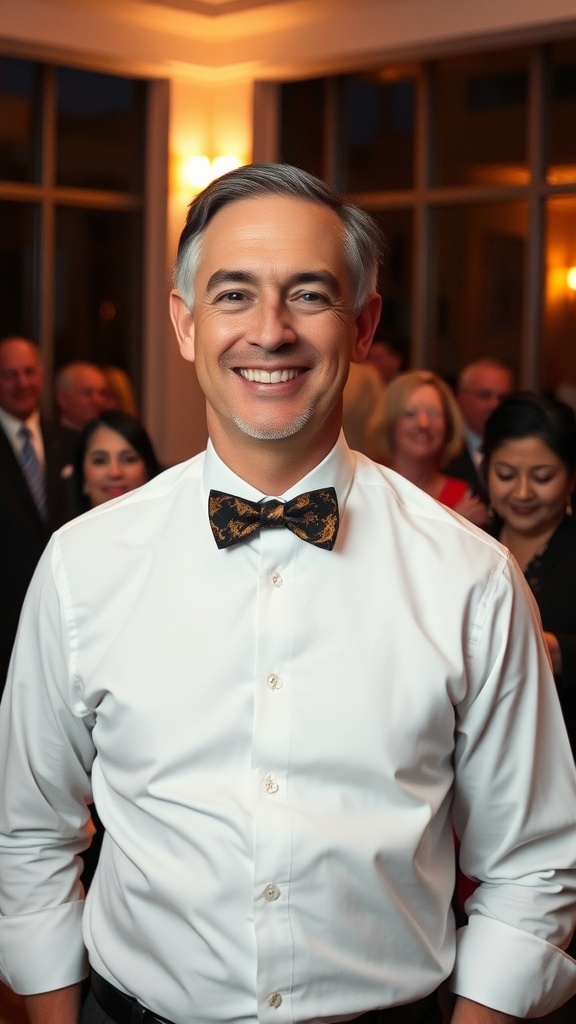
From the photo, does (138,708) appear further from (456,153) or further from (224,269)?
(456,153)

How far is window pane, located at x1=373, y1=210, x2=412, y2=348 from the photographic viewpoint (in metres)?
8.67

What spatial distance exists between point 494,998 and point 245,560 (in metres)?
0.67

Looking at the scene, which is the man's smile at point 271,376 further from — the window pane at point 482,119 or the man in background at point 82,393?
the window pane at point 482,119

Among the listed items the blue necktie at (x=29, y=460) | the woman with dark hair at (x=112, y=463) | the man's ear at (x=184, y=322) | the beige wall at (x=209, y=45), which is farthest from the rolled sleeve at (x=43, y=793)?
the beige wall at (x=209, y=45)

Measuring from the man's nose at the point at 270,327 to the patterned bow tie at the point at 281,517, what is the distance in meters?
0.22

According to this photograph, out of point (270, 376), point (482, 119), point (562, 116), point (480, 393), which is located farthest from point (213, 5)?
point (270, 376)

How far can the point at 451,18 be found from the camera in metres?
7.61

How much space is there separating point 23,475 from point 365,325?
136 inches

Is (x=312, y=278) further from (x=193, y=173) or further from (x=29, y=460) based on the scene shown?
(x=193, y=173)

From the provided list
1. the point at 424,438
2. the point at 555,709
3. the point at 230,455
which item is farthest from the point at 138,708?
the point at 424,438

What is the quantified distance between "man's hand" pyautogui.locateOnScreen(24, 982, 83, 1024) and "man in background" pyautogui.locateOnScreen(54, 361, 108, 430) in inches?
220

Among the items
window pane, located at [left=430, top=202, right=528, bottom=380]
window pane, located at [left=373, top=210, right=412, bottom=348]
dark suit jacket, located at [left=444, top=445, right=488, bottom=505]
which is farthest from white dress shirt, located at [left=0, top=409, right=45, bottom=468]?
window pane, located at [left=430, top=202, right=528, bottom=380]

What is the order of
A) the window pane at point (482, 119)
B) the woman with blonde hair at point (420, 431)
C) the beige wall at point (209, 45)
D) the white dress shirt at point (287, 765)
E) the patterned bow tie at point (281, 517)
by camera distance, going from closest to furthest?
the white dress shirt at point (287, 765) → the patterned bow tie at point (281, 517) → the woman with blonde hair at point (420, 431) → the beige wall at point (209, 45) → the window pane at point (482, 119)

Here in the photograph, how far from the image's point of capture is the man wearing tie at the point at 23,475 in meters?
4.46
